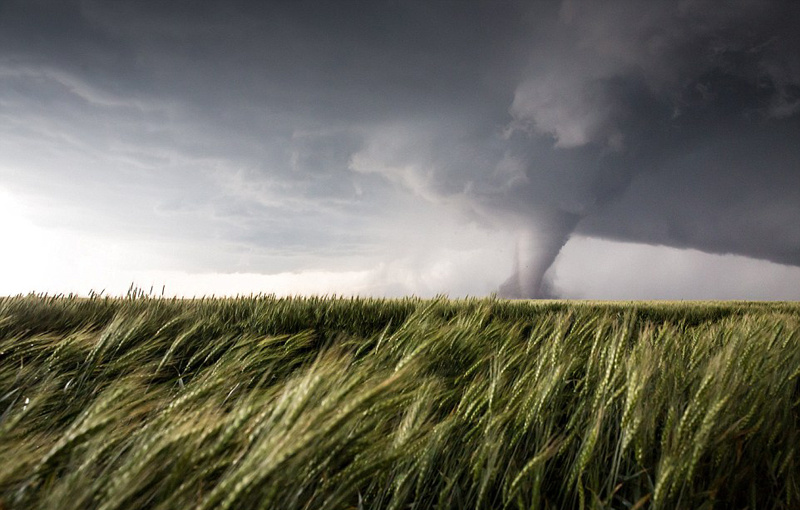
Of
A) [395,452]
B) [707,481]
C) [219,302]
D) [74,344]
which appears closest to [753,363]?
[707,481]

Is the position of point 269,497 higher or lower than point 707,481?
higher

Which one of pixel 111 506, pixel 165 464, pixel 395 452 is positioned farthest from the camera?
pixel 395 452

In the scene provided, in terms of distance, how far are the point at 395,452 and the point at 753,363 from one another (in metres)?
1.59

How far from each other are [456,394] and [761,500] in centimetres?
112

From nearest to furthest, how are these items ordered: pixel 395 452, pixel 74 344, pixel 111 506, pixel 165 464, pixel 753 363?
pixel 111 506
pixel 165 464
pixel 395 452
pixel 753 363
pixel 74 344

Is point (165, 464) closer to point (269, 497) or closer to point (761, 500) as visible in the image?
point (269, 497)

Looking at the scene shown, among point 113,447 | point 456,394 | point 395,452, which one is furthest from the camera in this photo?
point 456,394

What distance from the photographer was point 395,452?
38.5 inches

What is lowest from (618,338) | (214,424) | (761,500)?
(761,500)

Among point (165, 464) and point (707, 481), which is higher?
point (165, 464)

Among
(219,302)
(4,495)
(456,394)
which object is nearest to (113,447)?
(4,495)

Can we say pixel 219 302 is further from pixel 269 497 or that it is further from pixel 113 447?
pixel 269 497

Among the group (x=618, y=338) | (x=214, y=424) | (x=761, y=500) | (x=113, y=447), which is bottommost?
(x=761, y=500)

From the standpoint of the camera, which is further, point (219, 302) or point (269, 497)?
point (219, 302)
